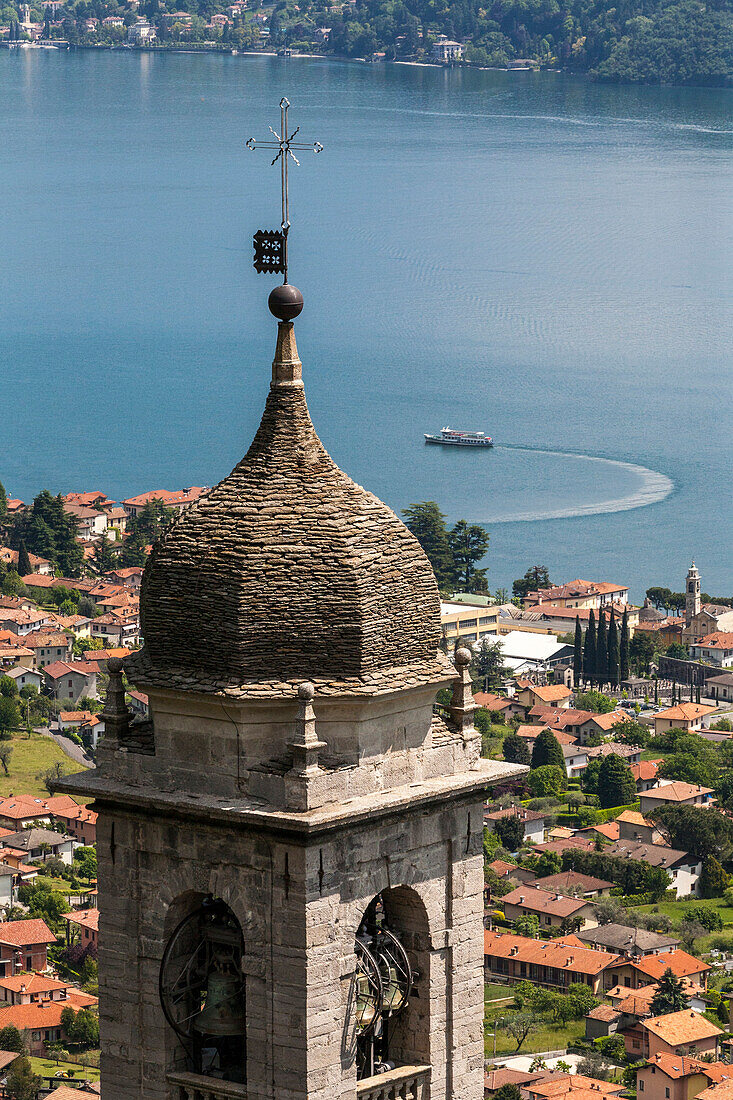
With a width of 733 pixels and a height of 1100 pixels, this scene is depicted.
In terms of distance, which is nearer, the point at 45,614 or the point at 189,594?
the point at 189,594

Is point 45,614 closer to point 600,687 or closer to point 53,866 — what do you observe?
point 600,687

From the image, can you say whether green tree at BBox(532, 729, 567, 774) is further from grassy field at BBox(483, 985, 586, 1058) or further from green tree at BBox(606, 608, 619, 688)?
grassy field at BBox(483, 985, 586, 1058)

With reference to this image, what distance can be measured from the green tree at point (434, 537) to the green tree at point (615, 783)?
44141 mm

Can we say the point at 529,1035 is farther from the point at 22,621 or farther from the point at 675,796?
the point at 22,621

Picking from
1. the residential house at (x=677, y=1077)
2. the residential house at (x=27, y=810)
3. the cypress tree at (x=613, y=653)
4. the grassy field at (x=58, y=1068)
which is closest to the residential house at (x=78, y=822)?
the residential house at (x=27, y=810)

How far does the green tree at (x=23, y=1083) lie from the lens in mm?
85375

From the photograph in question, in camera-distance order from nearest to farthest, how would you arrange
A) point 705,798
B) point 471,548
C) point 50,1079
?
point 50,1079 → point 705,798 → point 471,548

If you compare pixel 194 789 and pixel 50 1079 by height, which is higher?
pixel 194 789

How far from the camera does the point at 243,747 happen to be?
1402 cm

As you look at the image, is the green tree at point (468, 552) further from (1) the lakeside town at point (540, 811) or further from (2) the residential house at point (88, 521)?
(2) the residential house at point (88, 521)

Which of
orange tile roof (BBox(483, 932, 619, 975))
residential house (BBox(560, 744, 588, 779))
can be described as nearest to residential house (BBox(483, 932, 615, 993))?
orange tile roof (BBox(483, 932, 619, 975))

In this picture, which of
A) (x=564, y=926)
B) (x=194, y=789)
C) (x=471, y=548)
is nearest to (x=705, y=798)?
(x=564, y=926)

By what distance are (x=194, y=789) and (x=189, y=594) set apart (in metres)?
1.21

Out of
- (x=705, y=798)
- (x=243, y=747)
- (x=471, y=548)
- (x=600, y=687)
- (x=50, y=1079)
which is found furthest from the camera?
(x=471, y=548)
